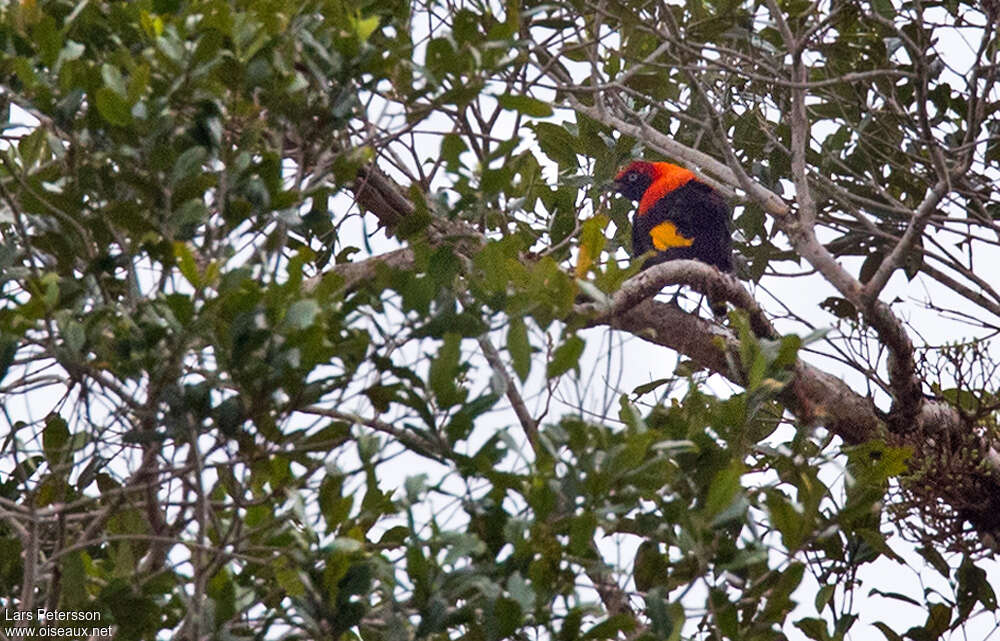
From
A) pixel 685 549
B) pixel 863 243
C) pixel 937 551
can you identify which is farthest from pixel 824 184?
pixel 685 549

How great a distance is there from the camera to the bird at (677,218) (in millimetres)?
4863

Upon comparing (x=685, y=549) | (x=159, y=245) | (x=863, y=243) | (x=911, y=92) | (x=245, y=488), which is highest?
(x=911, y=92)

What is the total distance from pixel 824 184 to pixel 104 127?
2.46m

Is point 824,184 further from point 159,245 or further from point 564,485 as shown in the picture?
point 159,245

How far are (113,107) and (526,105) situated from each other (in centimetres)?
69

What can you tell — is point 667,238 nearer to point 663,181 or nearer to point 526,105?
point 663,181

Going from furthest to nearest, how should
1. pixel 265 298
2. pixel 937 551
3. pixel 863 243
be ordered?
pixel 863 243, pixel 937 551, pixel 265 298

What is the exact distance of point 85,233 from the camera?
206cm

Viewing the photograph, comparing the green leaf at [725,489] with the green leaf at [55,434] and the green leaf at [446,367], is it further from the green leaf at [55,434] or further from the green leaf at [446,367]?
the green leaf at [55,434]

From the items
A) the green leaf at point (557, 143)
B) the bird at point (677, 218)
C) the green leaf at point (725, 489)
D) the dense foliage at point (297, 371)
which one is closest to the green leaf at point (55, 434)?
the dense foliage at point (297, 371)

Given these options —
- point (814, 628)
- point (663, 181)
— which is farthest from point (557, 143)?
point (814, 628)

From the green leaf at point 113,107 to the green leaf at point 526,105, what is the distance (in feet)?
2.04

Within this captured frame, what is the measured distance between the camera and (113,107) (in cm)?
191

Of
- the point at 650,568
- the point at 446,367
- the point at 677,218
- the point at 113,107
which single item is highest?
the point at 677,218
